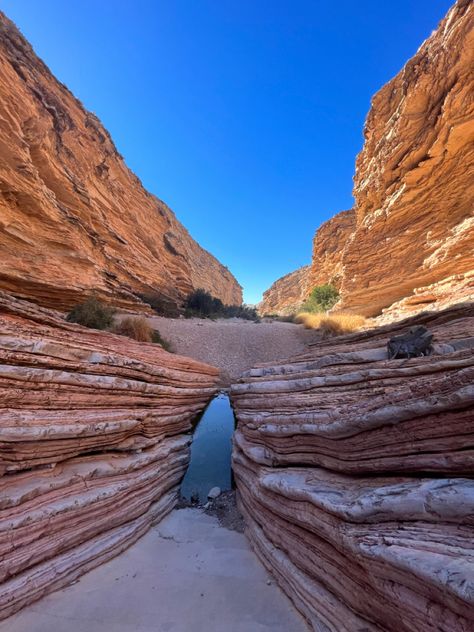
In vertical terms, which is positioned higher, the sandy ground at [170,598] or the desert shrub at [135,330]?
the desert shrub at [135,330]

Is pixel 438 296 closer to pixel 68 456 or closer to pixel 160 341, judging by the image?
pixel 160 341

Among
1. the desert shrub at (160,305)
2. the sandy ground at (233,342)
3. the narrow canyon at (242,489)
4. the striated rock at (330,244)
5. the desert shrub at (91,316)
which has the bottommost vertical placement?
the narrow canyon at (242,489)

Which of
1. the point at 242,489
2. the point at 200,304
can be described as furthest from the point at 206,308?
the point at 242,489

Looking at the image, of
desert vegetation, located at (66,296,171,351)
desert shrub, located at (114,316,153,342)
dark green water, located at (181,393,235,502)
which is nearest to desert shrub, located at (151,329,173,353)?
desert vegetation, located at (66,296,171,351)

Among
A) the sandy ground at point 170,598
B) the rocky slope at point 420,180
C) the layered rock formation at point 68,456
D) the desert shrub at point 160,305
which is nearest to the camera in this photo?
the sandy ground at point 170,598

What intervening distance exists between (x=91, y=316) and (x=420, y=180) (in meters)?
15.8

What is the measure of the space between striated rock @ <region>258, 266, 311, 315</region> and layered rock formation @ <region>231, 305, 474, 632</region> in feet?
164

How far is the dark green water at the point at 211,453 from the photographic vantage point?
4.77 metres

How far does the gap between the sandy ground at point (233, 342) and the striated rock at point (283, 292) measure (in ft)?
132

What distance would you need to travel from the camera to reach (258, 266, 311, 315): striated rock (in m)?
54.0

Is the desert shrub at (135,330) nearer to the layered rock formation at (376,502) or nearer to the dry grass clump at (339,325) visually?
the layered rock formation at (376,502)

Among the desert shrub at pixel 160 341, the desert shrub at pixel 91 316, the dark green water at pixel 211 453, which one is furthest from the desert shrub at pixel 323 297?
the dark green water at pixel 211 453

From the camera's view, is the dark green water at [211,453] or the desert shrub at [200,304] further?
the desert shrub at [200,304]

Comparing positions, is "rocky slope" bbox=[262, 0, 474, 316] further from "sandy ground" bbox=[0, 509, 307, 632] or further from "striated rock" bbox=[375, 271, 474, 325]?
"sandy ground" bbox=[0, 509, 307, 632]
